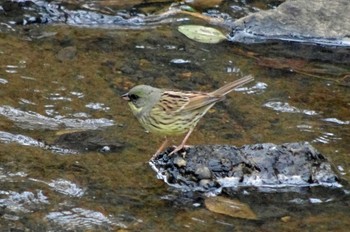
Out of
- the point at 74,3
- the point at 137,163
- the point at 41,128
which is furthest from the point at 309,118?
the point at 74,3

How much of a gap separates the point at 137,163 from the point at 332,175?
1415 mm

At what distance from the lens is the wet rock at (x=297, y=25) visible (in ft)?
31.2

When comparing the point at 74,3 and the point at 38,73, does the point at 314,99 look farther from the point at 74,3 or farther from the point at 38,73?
the point at 74,3

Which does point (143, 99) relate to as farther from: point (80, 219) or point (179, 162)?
point (80, 219)

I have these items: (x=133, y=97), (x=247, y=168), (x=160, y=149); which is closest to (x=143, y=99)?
(x=133, y=97)

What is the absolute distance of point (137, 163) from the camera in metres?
6.30

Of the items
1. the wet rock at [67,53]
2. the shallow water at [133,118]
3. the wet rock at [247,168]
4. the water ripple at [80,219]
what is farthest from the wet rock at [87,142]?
the wet rock at [67,53]

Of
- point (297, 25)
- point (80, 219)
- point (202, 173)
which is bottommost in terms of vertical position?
point (80, 219)

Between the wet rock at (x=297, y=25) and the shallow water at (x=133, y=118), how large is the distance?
0.24 m

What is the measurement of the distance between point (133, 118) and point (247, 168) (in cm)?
141

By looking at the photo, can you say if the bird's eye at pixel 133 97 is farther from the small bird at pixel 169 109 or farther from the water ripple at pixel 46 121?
the water ripple at pixel 46 121

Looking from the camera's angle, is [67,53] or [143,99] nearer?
[143,99]

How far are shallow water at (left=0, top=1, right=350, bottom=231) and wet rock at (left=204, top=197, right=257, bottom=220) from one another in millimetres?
55

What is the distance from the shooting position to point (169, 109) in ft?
20.6
